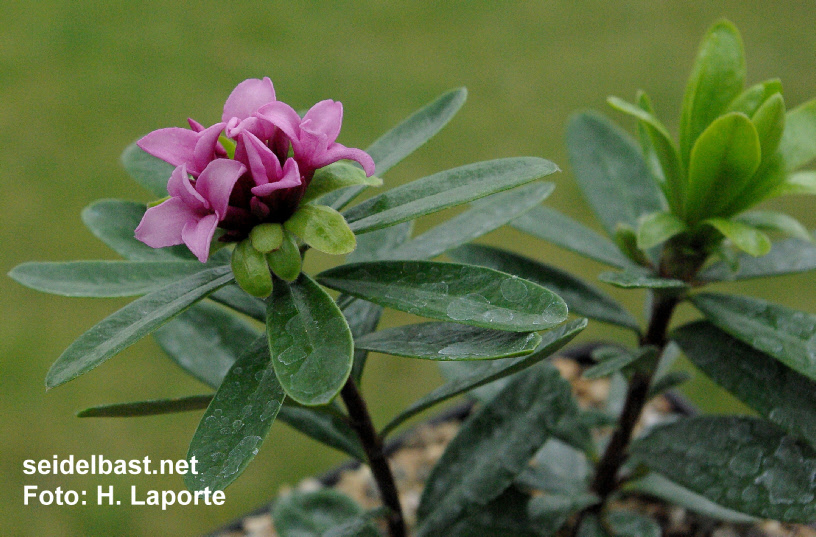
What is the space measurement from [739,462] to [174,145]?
634mm

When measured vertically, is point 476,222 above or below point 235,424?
above

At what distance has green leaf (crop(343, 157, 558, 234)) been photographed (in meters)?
0.56

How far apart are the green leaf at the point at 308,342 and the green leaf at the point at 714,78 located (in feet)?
1.37

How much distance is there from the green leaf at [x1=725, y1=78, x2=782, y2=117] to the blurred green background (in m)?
1.14

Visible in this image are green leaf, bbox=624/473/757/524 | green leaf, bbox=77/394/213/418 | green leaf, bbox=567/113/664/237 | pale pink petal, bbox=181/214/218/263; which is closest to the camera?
pale pink petal, bbox=181/214/218/263

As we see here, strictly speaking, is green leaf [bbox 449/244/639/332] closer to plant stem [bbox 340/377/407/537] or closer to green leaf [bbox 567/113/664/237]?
green leaf [bbox 567/113/664/237]

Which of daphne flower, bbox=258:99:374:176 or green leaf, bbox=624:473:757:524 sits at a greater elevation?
daphne flower, bbox=258:99:374:176

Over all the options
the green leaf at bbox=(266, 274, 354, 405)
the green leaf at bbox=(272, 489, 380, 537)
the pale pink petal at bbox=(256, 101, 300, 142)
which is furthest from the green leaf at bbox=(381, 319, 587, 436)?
the green leaf at bbox=(272, 489, 380, 537)

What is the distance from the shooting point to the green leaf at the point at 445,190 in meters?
0.56

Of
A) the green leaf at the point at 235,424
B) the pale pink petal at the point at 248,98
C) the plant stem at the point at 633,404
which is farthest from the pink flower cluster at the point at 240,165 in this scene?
the plant stem at the point at 633,404

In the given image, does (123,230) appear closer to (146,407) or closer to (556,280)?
(146,407)

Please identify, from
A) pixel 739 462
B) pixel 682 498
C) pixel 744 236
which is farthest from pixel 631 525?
pixel 744 236

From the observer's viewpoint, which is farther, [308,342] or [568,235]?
[568,235]

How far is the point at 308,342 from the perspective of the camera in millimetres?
544
